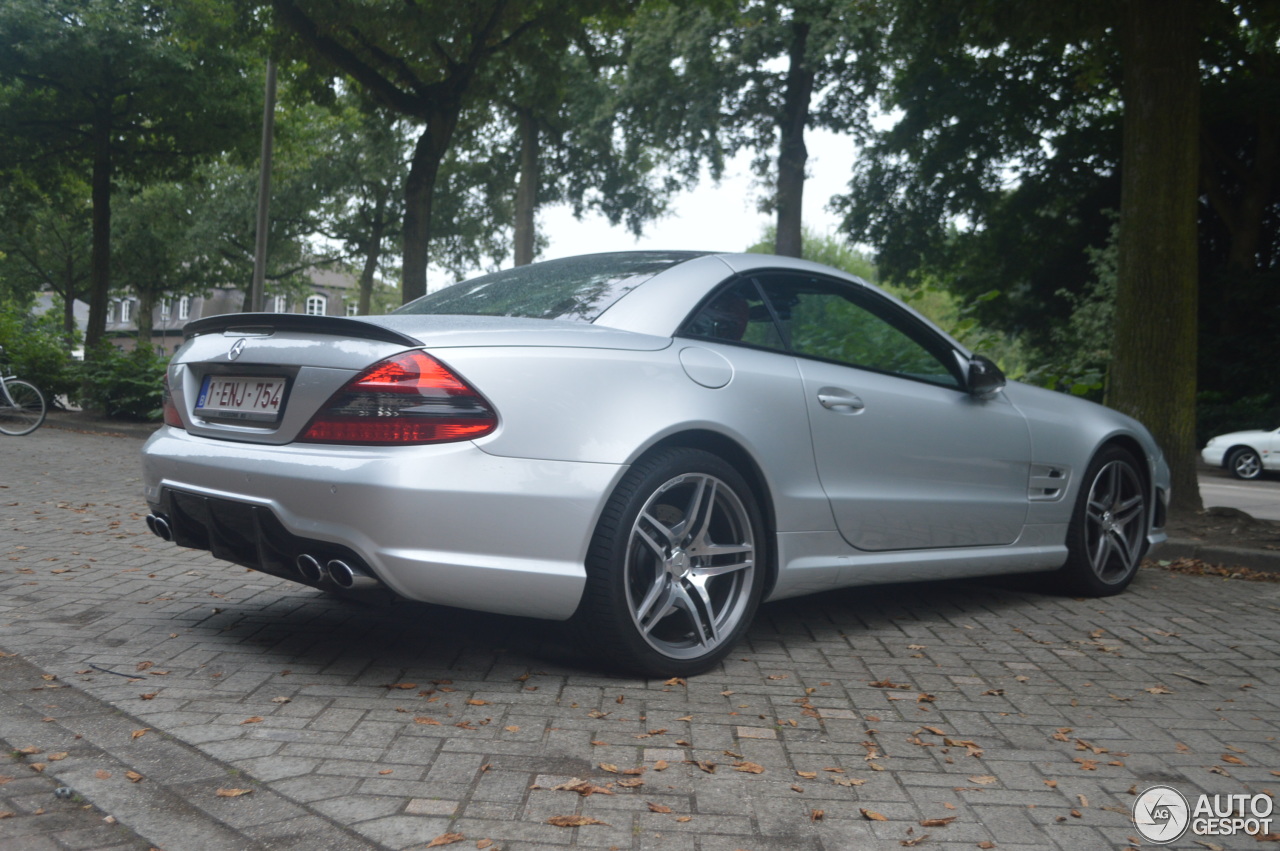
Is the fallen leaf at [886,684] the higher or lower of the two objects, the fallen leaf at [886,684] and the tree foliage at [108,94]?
the lower

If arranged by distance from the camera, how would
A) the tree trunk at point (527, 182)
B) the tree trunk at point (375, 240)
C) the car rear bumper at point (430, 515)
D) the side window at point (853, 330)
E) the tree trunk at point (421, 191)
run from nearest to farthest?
the car rear bumper at point (430, 515), the side window at point (853, 330), the tree trunk at point (421, 191), the tree trunk at point (527, 182), the tree trunk at point (375, 240)

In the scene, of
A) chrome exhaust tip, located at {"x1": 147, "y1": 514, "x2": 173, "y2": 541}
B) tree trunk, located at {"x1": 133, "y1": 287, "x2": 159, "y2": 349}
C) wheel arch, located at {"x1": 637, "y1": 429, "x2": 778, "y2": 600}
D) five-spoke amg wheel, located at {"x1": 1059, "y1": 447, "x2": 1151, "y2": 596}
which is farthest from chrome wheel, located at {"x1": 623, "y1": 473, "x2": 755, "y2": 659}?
tree trunk, located at {"x1": 133, "y1": 287, "x2": 159, "y2": 349}

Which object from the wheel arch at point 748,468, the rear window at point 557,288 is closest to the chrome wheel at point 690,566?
the wheel arch at point 748,468

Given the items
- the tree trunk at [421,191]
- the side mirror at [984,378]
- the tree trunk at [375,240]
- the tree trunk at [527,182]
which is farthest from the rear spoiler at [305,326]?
the tree trunk at [375,240]

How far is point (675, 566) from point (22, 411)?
1436 centimetres

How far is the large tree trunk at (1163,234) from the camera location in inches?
324

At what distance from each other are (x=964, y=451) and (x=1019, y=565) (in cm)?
74

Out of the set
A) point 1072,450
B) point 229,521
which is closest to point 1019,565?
point 1072,450

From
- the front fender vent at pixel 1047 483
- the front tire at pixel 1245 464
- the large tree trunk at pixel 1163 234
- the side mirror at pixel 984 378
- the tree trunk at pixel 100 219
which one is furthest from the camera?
the tree trunk at pixel 100 219

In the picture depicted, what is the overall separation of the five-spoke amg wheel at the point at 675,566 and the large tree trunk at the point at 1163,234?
5.28 meters

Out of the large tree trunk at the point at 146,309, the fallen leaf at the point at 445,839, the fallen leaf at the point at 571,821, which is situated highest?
the large tree trunk at the point at 146,309

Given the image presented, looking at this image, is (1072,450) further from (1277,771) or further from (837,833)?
(837,833)

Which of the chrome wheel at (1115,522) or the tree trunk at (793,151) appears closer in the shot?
the chrome wheel at (1115,522)

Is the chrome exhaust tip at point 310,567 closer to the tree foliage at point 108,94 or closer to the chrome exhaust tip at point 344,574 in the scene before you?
the chrome exhaust tip at point 344,574
